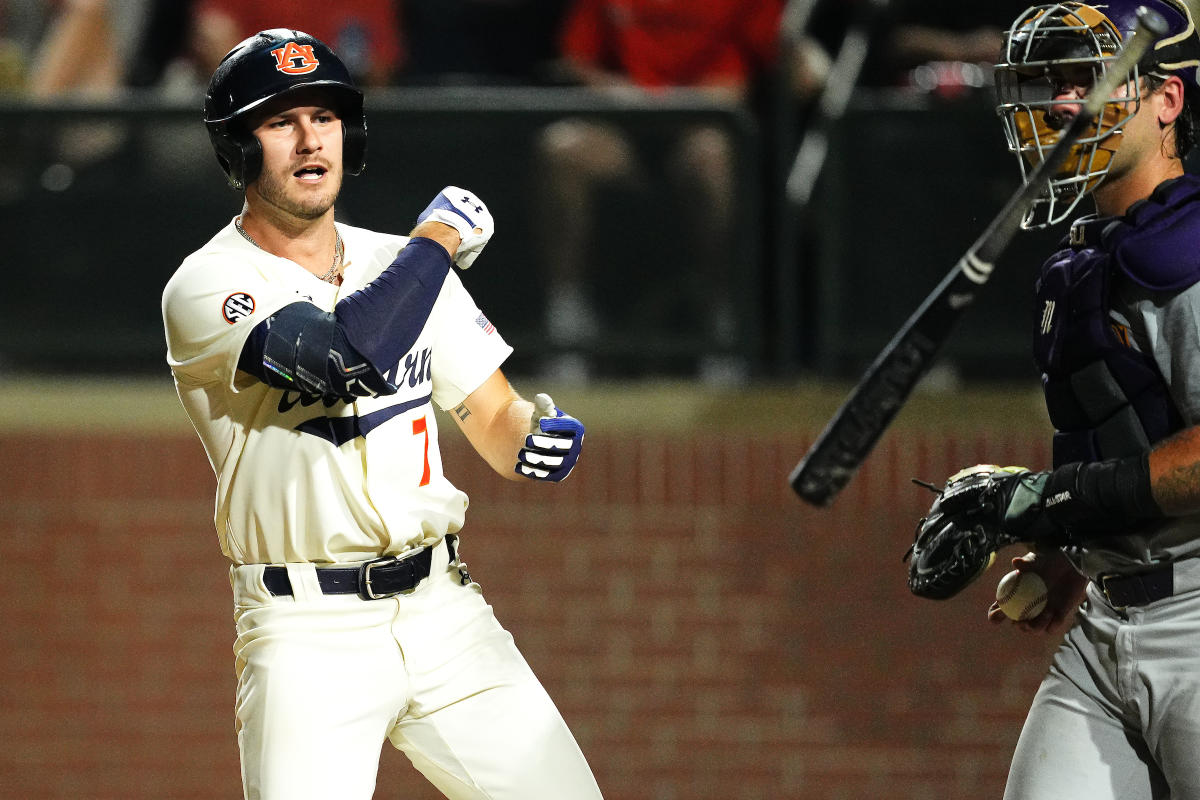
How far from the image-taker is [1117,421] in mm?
2691

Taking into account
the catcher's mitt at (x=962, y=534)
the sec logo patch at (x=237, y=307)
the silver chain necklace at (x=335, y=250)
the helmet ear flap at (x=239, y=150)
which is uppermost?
the helmet ear flap at (x=239, y=150)

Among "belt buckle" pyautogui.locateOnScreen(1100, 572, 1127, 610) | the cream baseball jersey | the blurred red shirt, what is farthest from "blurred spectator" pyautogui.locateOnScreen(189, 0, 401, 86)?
"belt buckle" pyautogui.locateOnScreen(1100, 572, 1127, 610)

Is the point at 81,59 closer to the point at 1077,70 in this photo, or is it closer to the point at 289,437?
the point at 289,437

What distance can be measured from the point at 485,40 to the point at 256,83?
8.22 feet

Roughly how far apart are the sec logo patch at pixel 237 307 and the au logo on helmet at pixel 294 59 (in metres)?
0.44

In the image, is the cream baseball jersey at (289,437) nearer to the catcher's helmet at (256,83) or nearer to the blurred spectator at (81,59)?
the catcher's helmet at (256,83)

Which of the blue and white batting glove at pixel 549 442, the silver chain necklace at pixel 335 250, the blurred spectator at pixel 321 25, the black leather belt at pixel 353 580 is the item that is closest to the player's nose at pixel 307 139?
the silver chain necklace at pixel 335 250

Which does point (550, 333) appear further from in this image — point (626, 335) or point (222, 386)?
point (222, 386)

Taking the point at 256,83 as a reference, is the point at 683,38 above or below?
above

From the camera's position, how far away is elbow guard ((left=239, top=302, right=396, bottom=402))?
2717mm

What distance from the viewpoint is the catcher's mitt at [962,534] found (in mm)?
2799

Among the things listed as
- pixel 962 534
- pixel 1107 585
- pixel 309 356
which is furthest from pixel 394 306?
pixel 1107 585

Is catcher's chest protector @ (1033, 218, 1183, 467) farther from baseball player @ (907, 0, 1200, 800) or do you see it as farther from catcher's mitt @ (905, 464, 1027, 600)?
catcher's mitt @ (905, 464, 1027, 600)

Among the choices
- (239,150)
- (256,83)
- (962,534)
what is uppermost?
(256,83)
